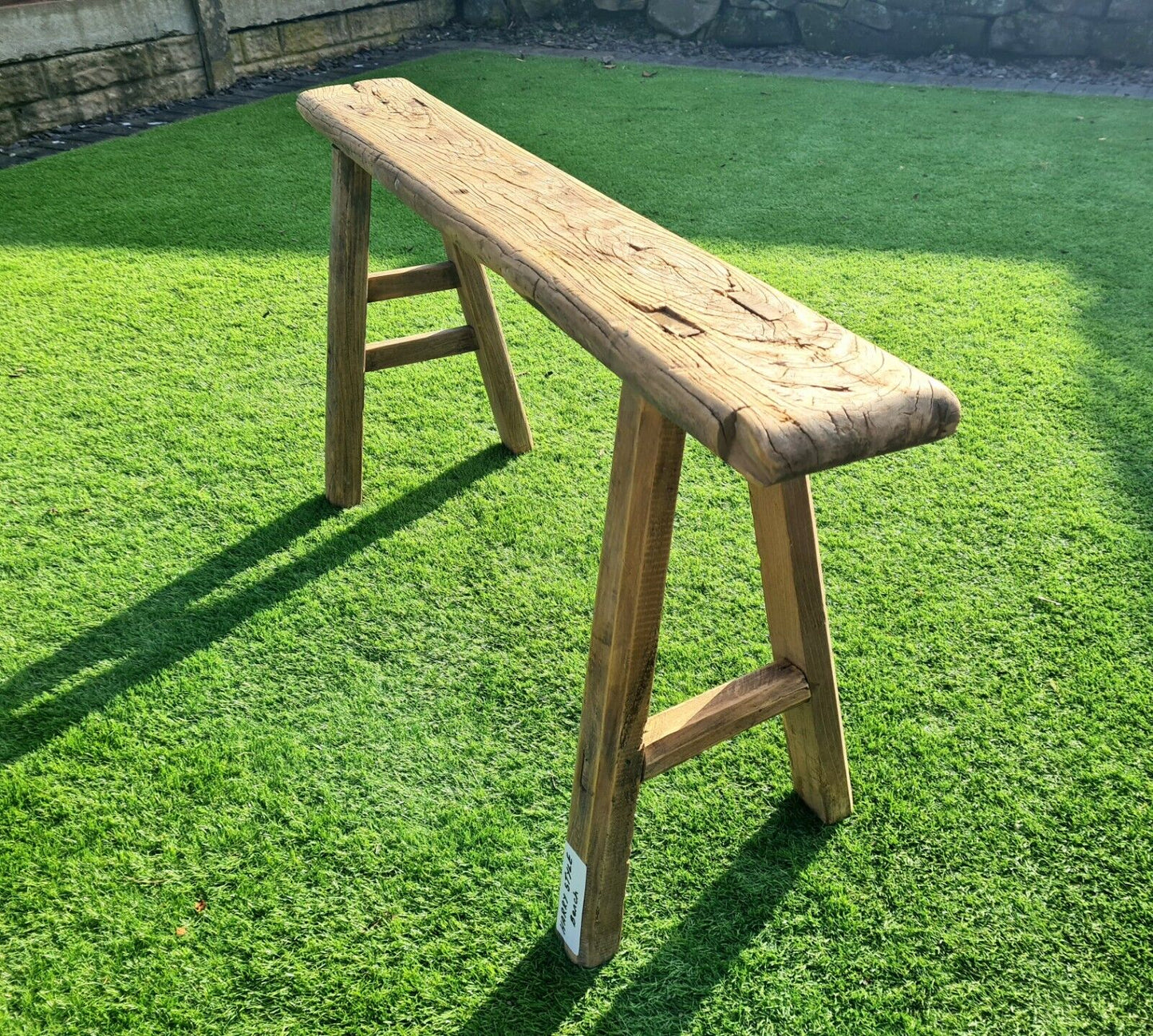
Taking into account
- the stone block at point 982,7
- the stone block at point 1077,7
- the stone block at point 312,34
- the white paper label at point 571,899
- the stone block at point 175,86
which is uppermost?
the stone block at point 1077,7

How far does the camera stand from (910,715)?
2.01m

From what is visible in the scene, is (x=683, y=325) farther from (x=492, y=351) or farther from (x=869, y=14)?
(x=869, y=14)

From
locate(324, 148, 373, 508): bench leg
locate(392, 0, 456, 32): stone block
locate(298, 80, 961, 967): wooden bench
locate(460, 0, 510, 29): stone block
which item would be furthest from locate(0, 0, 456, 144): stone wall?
locate(298, 80, 961, 967): wooden bench

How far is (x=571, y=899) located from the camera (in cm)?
153

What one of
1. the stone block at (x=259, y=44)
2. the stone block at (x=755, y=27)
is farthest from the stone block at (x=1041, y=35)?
the stone block at (x=259, y=44)

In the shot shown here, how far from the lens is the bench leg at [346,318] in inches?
90.8

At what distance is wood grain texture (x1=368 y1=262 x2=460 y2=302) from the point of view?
242 cm

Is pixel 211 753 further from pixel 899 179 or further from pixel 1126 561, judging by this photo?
pixel 899 179

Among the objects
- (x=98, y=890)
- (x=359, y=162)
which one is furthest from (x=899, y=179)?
(x=98, y=890)

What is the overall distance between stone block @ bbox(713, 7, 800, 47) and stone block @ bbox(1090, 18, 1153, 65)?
2.08 metres

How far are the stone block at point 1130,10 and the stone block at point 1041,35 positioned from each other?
0.17 meters

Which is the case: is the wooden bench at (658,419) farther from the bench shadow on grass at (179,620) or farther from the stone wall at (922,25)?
the stone wall at (922,25)

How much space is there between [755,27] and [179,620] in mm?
6808

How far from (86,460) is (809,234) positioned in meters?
3.01
